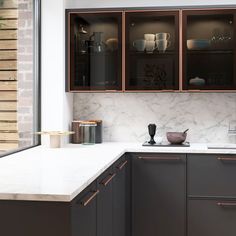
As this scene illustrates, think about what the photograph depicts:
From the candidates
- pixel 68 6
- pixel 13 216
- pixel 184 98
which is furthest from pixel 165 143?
pixel 13 216

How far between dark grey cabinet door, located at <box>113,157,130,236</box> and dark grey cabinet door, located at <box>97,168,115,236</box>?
0.18 metres

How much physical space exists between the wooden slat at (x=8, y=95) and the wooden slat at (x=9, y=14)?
1.94 ft

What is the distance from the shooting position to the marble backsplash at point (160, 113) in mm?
4586

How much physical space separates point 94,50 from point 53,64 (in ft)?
1.30

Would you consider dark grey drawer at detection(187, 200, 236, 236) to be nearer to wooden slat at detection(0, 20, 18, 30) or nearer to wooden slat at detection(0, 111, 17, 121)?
wooden slat at detection(0, 111, 17, 121)

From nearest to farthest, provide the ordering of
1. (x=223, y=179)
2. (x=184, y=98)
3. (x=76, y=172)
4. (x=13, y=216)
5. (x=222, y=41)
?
(x=13, y=216) < (x=76, y=172) < (x=223, y=179) < (x=222, y=41) < (x=184, y=98)

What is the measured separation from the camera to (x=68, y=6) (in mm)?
4539

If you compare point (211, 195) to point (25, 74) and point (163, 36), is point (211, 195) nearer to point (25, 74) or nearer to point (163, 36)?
point (163, 36)

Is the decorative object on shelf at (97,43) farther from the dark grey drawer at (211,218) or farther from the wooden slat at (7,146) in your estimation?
the dark grey drawer at (211,218)

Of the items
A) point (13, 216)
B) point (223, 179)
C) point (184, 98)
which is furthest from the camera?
point (184, 98)

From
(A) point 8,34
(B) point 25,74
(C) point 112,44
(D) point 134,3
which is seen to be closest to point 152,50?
(C) point 112,44

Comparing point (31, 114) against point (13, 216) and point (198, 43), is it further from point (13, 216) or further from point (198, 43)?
point (13, 216)

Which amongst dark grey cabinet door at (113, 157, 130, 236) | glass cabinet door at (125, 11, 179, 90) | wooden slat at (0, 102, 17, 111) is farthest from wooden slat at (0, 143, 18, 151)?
glass cabinet door at (125, 11, 179, 90)

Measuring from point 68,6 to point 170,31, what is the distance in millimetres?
986
